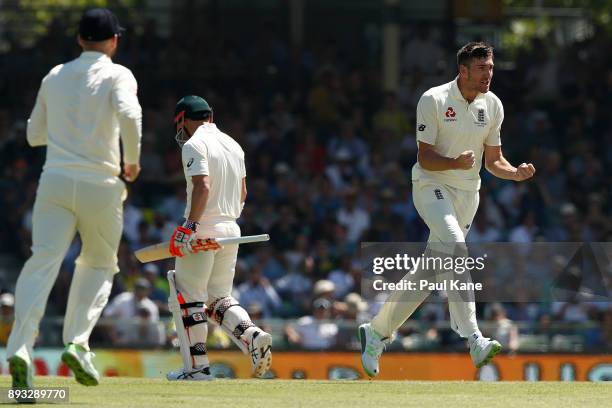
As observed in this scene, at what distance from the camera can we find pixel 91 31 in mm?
8781

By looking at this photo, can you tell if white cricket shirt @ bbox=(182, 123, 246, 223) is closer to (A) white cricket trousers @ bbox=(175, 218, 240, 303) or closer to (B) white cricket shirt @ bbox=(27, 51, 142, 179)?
(A) white cricket trousers @ bbox=(175, 218, 240, 303)

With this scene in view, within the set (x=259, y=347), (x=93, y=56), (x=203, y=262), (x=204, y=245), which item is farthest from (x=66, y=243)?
(x=259, y=347)

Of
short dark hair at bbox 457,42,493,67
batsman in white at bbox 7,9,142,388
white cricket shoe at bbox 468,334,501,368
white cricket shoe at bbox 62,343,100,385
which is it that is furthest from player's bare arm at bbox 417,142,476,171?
white cricket shoe at bbox 62,343,100,385

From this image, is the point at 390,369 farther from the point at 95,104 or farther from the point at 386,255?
the point at 95,104

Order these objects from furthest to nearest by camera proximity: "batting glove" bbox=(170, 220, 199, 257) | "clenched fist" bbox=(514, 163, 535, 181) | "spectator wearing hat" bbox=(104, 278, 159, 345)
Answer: "spectator wearing hat" bbox=(104, 278, 159, 345) → "clenched fist" bbox=(514, 163, 535, 181) → "batting glove" bbox=(170, 220, 199, 257)

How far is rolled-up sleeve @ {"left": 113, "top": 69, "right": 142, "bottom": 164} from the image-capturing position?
8.60 meters

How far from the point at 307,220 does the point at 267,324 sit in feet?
12.4

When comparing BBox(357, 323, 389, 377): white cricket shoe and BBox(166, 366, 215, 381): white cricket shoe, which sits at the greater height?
BBox(357, 323, 389, 377): white cricket shoe

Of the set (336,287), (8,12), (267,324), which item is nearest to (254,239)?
(267,324)

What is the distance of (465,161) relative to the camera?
1028 cm

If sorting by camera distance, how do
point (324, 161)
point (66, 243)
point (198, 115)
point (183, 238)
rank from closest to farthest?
1. point (66, 243)
2. point (183, 238)
3. point (198, 115)
4. point (324, 161)

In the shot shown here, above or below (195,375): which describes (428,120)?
above

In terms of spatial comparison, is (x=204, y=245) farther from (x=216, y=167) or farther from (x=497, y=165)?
(x=497, y=165)

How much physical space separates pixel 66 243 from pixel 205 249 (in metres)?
1.64
